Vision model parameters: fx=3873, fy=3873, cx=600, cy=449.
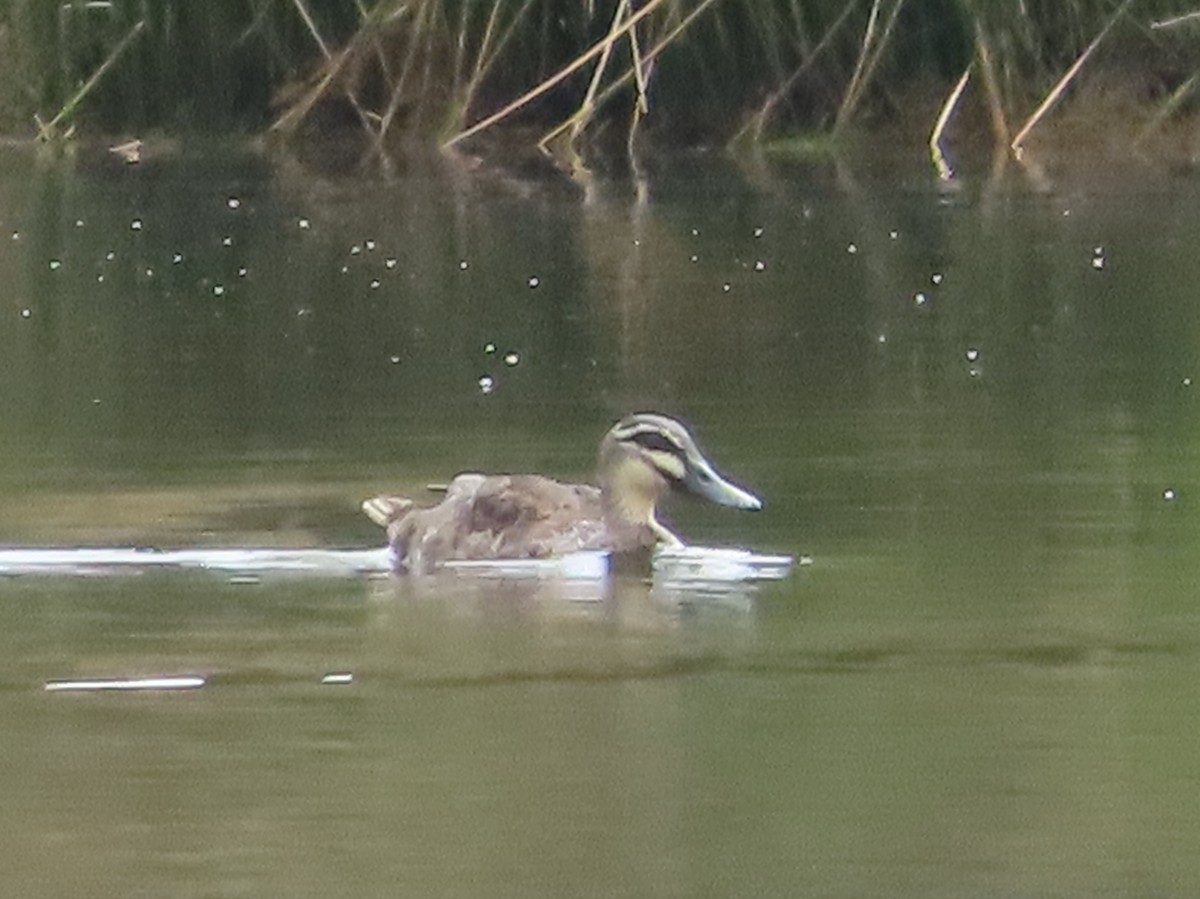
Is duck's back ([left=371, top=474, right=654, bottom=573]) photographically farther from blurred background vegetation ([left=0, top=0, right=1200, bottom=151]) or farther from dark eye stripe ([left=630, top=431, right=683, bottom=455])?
blurred background vegetation ([left=0, top=0, right=1200, bottom=151])

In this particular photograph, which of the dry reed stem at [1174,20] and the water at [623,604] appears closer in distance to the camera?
the water at [623,604]

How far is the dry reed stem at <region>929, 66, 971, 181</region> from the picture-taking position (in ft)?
73.1

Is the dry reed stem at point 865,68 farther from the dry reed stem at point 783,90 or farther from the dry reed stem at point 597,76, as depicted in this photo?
the dry reed stem at point 597,76

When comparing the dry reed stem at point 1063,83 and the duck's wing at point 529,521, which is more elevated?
the dry reed stem at point 1063,83

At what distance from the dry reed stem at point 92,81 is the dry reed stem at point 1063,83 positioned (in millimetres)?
5553

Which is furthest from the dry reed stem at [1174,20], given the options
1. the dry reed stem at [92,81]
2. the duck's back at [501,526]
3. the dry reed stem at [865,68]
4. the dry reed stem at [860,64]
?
the duck's back at [501,526]

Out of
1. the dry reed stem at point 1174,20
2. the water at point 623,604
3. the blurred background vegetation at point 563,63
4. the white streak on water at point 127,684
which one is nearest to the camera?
the water at point 623,604

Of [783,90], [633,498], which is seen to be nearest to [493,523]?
[633,498]

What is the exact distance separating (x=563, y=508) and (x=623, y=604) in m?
0.66

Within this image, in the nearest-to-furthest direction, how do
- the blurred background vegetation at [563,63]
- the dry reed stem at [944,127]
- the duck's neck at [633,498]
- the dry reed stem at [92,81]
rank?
1. the duck's neck at [633,498]
2. the dry reed stem at [944,127]
3. the blurred background vegetation at [563,63]
4. the dry reed stem at [92,81]

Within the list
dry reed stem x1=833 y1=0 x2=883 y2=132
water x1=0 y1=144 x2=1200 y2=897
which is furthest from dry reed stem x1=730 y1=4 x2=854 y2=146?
water x1=0 y1=144 x2=1200 y2=897

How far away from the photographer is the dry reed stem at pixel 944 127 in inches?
877

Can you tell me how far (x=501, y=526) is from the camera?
8055 millimetres

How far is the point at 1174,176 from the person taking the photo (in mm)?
21406
